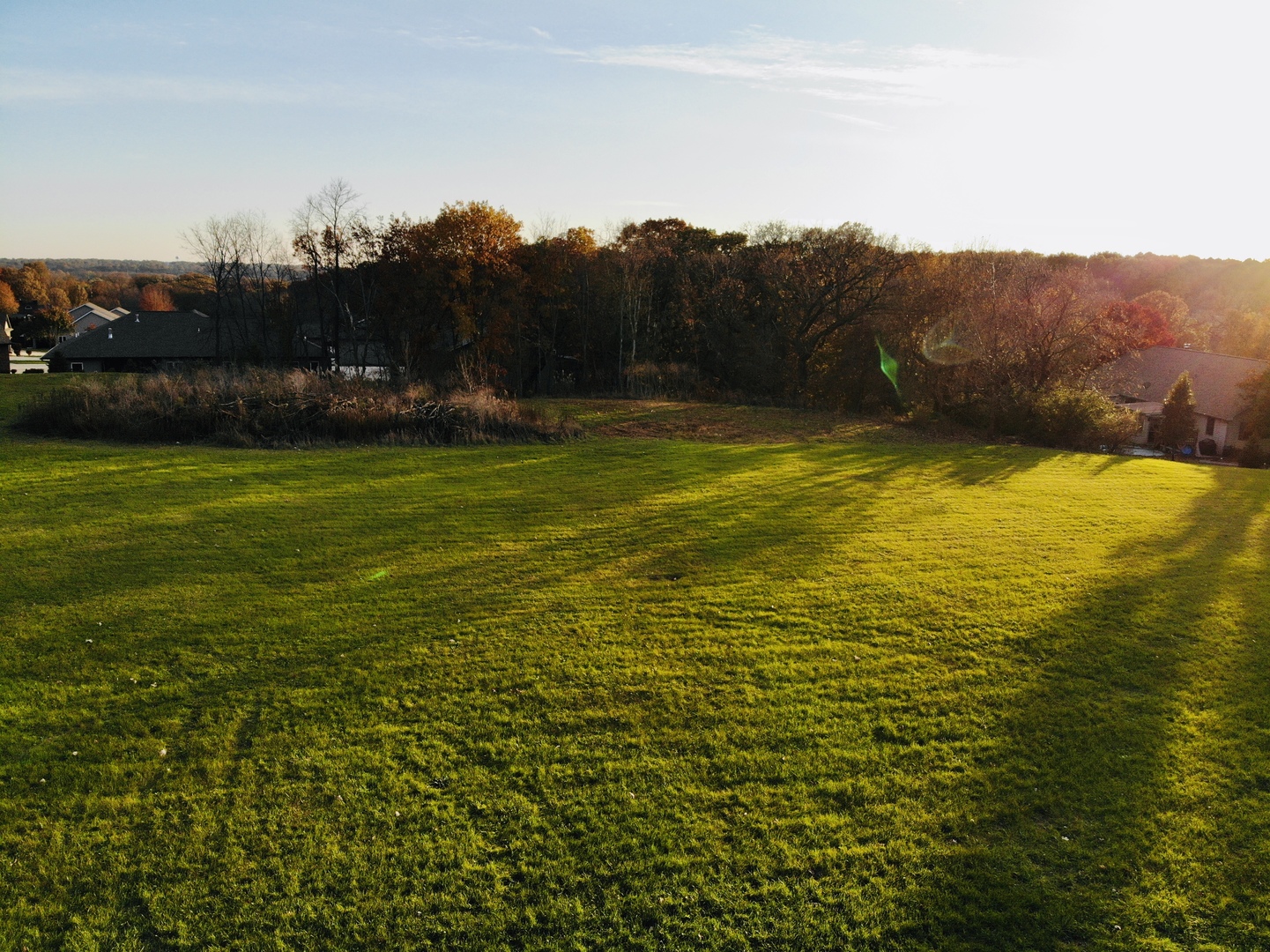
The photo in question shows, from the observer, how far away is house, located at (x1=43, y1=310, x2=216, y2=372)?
4116 centimetres

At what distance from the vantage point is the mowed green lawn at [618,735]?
372 centimetres

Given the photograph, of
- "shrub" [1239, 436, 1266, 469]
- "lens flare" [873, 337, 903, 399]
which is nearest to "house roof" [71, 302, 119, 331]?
"lens flare" [873, 337, 903, 399]

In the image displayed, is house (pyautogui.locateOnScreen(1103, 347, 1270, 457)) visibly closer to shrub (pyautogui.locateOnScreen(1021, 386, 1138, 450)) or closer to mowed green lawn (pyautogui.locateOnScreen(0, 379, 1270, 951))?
shrub (pyautogui.locateOnScreen(1021, 386, 1138, 450))

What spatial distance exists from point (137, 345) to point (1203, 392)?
56.9 metres

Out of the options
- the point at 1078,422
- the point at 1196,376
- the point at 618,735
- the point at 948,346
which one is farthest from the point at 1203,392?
the point at 618,735

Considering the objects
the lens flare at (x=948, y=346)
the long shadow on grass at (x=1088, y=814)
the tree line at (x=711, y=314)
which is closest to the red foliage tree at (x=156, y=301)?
the tree line at (x=711, y=314)

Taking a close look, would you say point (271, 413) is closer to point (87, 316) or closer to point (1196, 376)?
point (1196, 376)

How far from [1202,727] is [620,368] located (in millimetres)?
25661

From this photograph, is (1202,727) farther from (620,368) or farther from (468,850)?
(620,368)

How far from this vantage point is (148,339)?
4203cm

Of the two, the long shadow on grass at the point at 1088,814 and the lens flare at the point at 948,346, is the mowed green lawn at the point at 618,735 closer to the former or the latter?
the long shadow on grass at the point at 1088,814

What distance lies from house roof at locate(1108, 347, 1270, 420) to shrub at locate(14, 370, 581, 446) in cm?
2569

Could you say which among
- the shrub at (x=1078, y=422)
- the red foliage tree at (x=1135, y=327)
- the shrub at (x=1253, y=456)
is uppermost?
the red foliage tree at (x=1135, y=327)

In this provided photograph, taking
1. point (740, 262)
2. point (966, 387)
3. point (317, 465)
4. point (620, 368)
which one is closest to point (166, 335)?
point (620, 368)
